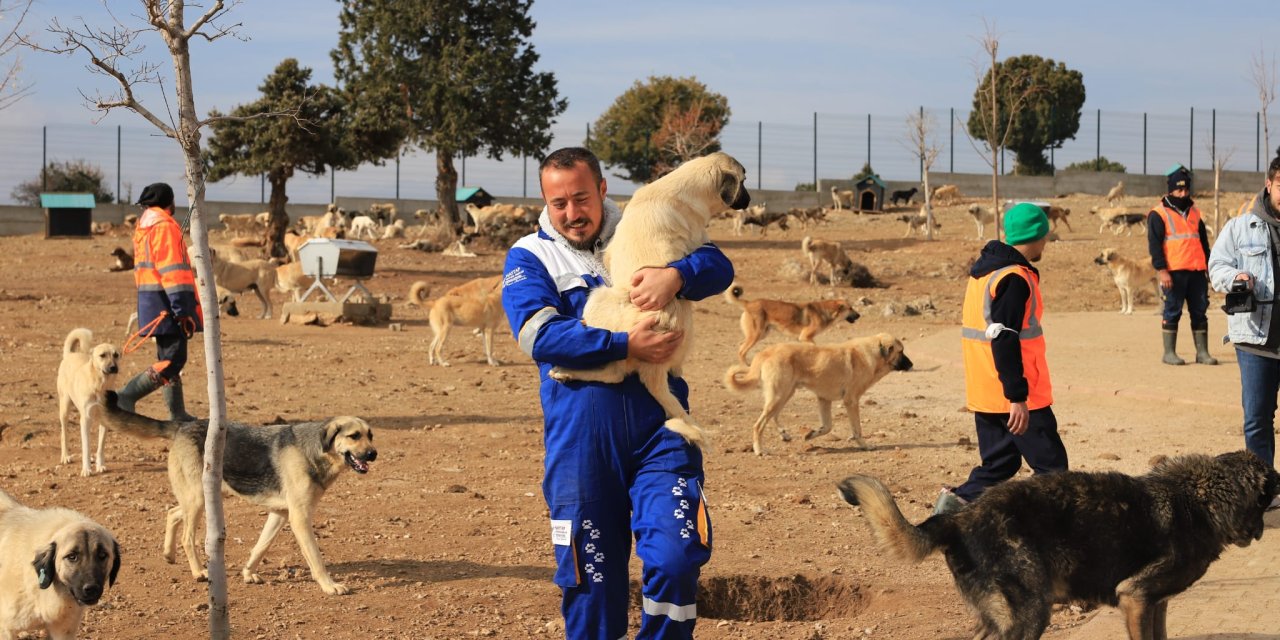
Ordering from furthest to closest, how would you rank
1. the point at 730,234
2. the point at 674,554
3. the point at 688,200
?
1. the point at 730,234
2. the point at 688,200
3. the point at 674,554

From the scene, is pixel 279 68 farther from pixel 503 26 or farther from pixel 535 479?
pixel 535 479

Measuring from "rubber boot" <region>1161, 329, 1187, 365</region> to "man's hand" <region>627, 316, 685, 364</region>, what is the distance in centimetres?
1140

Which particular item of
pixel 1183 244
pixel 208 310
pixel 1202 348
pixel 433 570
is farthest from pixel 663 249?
pixel 1202 348

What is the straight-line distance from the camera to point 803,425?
39.3ft

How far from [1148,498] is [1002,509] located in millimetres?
723

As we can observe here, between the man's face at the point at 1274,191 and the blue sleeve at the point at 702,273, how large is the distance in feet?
13.6

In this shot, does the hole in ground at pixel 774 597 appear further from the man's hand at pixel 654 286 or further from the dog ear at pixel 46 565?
the man's hand at pixel 654 286

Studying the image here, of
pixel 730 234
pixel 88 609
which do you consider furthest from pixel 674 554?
pixel 730 234

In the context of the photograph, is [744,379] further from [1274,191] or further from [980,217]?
[980,217]

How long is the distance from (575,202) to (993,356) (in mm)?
2814

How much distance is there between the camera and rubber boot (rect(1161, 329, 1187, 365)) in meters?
13.8

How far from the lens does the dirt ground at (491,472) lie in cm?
619

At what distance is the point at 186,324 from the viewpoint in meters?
9.52

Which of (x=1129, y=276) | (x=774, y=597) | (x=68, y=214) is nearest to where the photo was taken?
(x=774, y=597)
